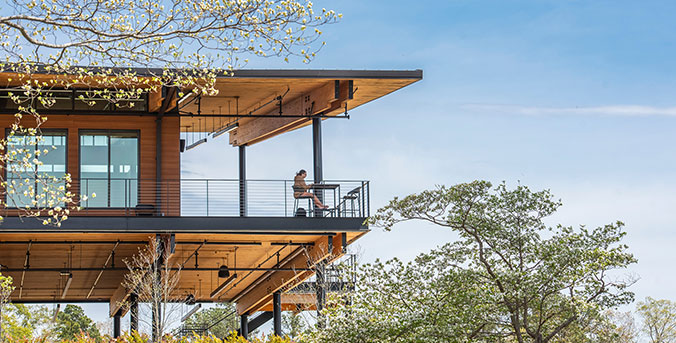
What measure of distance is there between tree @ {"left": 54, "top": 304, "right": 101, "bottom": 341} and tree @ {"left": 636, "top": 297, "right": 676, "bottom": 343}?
26.3m

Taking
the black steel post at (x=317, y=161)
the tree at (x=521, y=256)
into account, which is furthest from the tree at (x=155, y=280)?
the tree at (x=521, y=256)

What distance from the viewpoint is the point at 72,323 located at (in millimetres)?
47406

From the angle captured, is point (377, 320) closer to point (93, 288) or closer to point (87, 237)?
point (87, 237)

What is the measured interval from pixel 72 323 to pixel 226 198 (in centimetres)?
3044

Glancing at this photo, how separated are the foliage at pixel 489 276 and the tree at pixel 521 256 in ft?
0.05

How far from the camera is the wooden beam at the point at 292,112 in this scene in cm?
2052

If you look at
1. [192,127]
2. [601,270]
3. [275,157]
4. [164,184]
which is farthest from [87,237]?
[275,157]

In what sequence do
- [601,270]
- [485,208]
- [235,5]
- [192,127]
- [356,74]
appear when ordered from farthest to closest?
[192,127]
[356,74]
[485,208]
[601,270]
[235,5]

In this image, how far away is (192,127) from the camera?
26.2 metres

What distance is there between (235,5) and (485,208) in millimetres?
5029

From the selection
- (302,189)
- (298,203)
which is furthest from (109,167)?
(302,189)

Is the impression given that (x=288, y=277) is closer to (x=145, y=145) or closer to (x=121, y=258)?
(x=121, y=258)

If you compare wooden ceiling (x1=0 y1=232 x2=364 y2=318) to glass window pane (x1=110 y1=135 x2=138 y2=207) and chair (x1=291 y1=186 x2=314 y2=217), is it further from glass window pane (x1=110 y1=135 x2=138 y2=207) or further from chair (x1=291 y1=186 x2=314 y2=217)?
glass window pane (x1=110 y1=135 x2=138 y2=207)

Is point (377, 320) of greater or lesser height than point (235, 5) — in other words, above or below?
below
